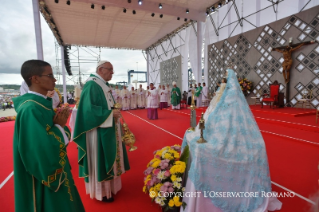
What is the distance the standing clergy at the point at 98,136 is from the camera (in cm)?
196

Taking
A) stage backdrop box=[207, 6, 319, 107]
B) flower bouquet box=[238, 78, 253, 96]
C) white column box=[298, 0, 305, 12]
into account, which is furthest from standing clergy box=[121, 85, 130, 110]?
white column box=[298, 0, 305, 12]

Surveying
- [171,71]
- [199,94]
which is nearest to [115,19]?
[171,71]

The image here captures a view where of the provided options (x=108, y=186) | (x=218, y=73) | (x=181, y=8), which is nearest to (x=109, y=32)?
(x=181, y=8)

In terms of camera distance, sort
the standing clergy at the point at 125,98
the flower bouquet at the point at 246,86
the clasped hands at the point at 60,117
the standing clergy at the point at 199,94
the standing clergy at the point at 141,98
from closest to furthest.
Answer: the clasped hands at the point at 60,117 → the flower bouquet at the point at 246,86 → the standing clergy at the point at 199,94 → the standing clergy at the point at 125,98 → the standing clergy at the point at 141,98

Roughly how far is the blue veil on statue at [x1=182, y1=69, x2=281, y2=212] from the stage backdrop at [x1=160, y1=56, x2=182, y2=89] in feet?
43.4

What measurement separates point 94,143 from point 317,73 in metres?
8.40

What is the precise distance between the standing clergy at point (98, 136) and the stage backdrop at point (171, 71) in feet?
Result: 42.3

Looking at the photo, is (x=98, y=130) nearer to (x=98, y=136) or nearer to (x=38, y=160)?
(x=98, y=136)

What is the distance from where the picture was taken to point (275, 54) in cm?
811

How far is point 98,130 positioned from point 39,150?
3.41ft

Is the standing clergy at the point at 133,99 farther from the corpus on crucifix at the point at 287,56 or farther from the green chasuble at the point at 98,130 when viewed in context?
the green chasuble at the point at 98,130

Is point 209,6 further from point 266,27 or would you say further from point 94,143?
point 94,143

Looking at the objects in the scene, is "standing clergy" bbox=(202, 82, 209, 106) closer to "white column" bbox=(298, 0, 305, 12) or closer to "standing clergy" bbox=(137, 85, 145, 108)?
"standing clergy" bbox=(137, 85, 145, 108)

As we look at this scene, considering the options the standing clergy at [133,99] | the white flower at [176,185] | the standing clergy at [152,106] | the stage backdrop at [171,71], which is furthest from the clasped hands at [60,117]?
the stage backdrop at [171,71]
